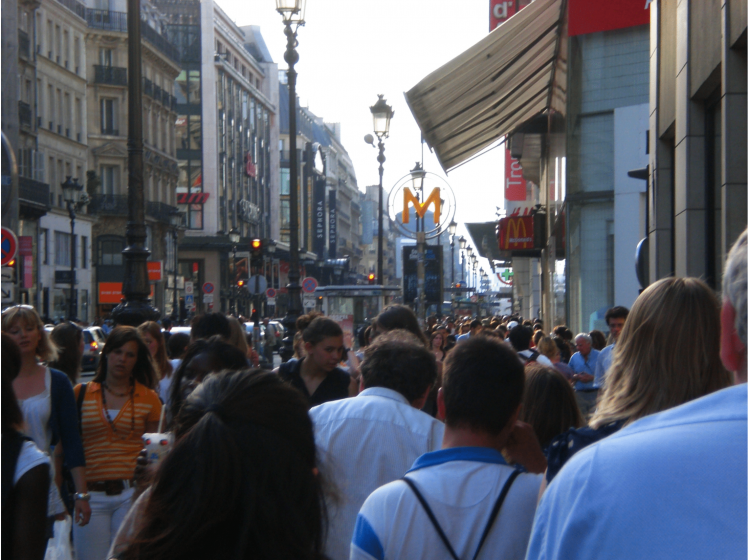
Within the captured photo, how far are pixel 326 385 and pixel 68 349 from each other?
217 centimetres

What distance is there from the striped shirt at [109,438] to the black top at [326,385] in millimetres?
969

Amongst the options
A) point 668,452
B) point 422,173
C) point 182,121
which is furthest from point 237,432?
point 182,121

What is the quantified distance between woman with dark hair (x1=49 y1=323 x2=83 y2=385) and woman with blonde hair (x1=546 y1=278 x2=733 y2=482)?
4.95m

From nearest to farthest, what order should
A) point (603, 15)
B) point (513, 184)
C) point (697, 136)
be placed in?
point (697, 136)
point (603, 15)
point (513, 184)

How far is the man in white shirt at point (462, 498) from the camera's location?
2850 millimetres

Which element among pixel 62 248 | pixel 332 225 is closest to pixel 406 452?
pixel 62 248

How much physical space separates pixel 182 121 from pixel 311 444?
3408 inches

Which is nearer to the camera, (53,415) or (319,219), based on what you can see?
(53,415)

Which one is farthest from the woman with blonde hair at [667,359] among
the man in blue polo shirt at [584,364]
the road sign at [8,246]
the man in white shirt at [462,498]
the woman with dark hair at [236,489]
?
the road sign at [8,246]

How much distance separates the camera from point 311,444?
209cm

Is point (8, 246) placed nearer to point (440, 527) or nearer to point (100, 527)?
point (100, 527)

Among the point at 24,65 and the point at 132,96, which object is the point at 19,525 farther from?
the point at 24,65

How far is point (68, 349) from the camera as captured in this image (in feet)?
23.6

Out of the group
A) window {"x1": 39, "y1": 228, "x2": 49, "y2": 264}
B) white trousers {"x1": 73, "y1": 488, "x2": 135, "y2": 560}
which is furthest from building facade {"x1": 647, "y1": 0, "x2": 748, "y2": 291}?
window {"x1": 39, "y1": 228, "x2": 49, "y2": 264}
